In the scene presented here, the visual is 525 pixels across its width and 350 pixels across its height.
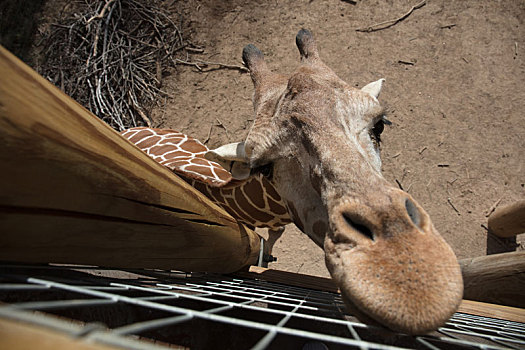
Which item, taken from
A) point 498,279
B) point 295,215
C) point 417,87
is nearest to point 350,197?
point 295,215

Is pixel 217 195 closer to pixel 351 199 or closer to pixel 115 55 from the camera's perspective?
pixel 351 199

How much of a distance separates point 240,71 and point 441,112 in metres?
2.81

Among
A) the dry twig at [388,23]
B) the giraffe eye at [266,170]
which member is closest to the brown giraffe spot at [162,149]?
the giraffe eye at [266,170]

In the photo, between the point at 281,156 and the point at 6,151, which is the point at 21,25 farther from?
the point at 6,151

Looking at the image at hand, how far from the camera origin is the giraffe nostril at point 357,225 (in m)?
0.83

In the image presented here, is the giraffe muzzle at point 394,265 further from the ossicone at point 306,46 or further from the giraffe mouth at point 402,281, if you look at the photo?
the ossicone at point 306,46

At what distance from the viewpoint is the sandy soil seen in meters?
3.05

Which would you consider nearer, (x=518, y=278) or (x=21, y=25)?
(x=518, y=278)

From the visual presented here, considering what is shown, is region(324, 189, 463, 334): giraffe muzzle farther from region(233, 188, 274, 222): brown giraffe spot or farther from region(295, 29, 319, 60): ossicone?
region(233, 188, 274, 222): brown giraffe spot

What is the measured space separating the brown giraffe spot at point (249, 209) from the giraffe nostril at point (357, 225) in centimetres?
135

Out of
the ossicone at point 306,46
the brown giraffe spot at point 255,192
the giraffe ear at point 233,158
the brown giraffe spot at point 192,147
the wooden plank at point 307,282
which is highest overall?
the ossicone at point 306,46

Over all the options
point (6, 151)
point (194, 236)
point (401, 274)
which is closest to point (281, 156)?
point (194, 236)

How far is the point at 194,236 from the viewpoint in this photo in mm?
870

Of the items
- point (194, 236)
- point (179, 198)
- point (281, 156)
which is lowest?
point (194, 236)
